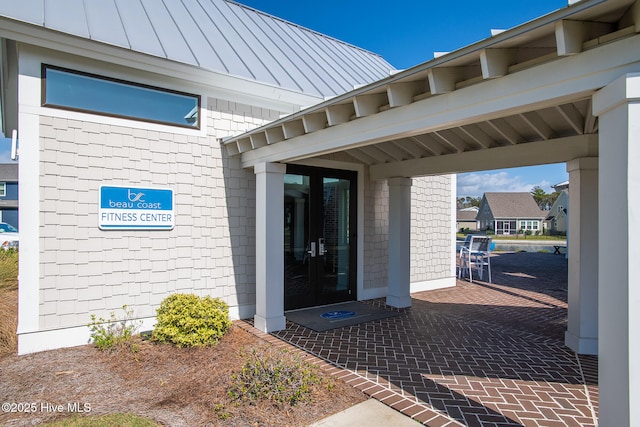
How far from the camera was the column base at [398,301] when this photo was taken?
745 cm

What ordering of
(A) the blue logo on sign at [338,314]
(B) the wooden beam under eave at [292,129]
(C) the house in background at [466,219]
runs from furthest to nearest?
(C) the house in background at [466,219]
(A) the blue logo on sign at [338,314]
(B) the wooden beam under eave at [292,129]

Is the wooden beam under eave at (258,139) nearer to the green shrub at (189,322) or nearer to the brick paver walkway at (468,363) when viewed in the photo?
the green shrub at (189,322)

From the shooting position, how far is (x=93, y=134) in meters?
5.29

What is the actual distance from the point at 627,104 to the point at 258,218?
484cm

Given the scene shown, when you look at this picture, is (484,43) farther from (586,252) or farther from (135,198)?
(135,198)

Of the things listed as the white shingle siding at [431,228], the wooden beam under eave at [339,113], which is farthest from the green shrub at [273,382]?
the white shingle siding at [431,228]

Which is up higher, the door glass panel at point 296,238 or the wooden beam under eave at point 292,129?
the wooden beam under eave at point 292,129

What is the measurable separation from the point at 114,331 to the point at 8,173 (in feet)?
108

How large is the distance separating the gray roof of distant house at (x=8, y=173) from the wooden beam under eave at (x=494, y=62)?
1407 inches

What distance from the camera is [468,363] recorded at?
15.1ft

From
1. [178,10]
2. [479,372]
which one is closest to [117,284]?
[479,372]

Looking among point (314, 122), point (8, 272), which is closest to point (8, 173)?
point (8, 272)

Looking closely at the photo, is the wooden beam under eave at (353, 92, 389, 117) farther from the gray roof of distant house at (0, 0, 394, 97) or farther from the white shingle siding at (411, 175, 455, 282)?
the white shingle siding at (411, 175, 455, 282)

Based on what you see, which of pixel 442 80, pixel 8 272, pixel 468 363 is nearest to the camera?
pixel 442 80
